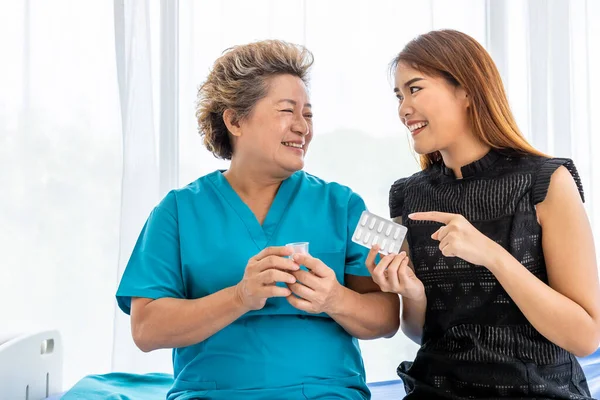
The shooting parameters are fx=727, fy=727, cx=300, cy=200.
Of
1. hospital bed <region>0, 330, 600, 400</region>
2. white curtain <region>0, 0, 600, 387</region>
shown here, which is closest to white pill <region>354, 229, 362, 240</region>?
hospital bed <region>0, 330, 600, 400</region>

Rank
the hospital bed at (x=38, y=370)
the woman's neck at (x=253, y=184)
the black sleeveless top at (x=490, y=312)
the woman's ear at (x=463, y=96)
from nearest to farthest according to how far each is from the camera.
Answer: the black sleeveless top at (x=490, y=312)
the woman's ear at (x=463, y=96)
the woman's neck at (x=253, y=184)
the hospital bed at (x=38, y=370)

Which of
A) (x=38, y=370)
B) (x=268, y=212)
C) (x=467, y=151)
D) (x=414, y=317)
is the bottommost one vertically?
(x=38, y=370)

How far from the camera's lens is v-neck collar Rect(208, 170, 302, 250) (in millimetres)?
1486

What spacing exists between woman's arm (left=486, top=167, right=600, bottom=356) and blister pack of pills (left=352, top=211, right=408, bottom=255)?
17 cm

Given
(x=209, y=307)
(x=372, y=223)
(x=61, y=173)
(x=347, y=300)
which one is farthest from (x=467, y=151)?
(x=61, y=173)

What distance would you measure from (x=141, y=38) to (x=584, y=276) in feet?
5.20

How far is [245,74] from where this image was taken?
5.00 feet

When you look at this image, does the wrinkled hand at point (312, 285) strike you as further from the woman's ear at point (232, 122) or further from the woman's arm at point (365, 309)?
the woman's ear at point (232, 122)

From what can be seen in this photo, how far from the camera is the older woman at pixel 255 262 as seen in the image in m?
1.38

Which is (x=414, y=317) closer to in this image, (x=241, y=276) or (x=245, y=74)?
A: (x=241, y=276)

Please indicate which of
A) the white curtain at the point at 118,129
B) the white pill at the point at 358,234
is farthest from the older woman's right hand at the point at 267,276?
the white curtain at the point at 118,129

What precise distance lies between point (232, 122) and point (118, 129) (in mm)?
927

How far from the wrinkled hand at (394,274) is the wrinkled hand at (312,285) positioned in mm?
82

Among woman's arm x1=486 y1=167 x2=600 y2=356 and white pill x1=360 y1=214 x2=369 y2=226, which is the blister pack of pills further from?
woman's arm x1=486 y1=167 x2=600 y2=356
